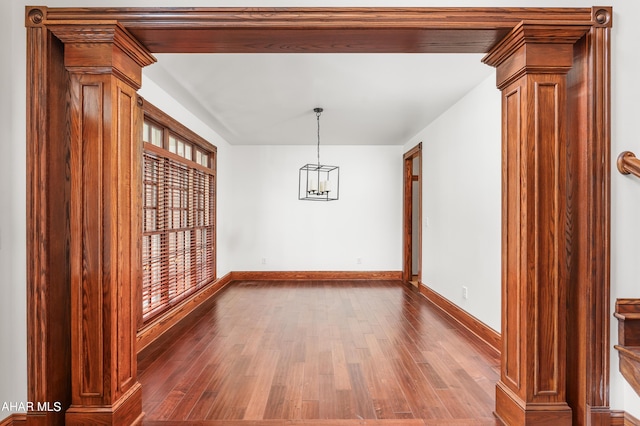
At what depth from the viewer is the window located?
3480 mm

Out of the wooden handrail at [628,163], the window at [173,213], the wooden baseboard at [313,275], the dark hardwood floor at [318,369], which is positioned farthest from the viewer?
the wooden baseboard at [313,275]

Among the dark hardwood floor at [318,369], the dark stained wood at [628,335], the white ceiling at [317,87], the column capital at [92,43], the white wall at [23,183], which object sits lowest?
the dark hardwood floor at [318,369]

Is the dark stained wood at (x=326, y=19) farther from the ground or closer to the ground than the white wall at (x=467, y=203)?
farther from the ground

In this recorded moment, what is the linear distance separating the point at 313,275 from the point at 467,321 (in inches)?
132

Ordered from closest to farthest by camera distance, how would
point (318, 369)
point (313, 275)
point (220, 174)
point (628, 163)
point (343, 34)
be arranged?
point (628, 163), point (343, 34), point (318, 369), point (220, 174), point (313, 275)

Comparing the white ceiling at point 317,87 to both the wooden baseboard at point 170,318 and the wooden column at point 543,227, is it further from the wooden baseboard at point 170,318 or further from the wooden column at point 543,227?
the wooden baseboard at point 170,318

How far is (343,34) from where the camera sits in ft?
6.10

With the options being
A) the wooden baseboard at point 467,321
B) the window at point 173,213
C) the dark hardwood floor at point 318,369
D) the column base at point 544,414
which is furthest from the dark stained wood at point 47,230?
the wooden baseboard at point 467,321

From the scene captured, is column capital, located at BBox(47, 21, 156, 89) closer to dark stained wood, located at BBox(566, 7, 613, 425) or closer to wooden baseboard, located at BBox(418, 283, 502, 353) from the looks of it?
dark stained wood, located at BBox(566, 7, 613, 425)

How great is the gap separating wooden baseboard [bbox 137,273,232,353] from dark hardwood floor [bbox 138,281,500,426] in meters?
0.11

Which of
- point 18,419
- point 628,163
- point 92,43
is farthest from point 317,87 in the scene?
point 18,419

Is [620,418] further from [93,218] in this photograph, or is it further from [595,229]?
[93,218]

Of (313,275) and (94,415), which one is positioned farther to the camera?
(313,275)

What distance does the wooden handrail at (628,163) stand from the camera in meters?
1.71
